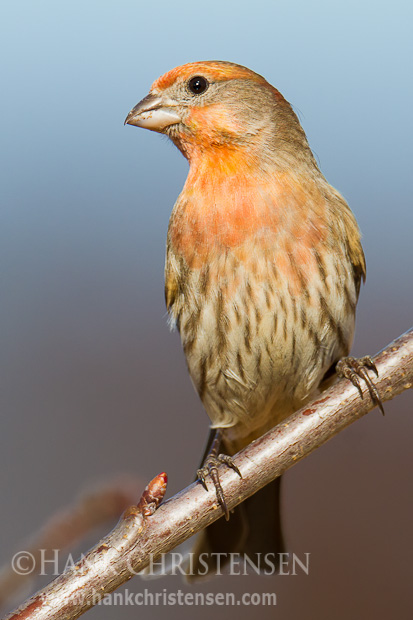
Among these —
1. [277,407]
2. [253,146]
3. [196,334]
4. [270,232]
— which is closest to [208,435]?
[277,407]

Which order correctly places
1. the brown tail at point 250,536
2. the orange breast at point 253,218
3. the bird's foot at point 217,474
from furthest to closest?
the brown tail at point 250,536
the orange breast at point 253,218
the bird's foot at point 217,474

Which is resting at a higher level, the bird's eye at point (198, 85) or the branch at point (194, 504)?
the bird's eye at point (198, 85)

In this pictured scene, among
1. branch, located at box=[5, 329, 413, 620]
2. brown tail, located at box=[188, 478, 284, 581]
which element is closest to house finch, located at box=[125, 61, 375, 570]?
branch, located at box=[5, 329, 413, 620]

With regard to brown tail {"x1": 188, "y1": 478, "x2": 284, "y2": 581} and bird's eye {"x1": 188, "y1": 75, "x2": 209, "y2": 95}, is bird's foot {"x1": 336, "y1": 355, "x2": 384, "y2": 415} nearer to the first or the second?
brown tail {"x1": 188, "y1": 478, "x2": 284, "y2": 581}

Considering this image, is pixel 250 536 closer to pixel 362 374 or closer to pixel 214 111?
pixel 362 374

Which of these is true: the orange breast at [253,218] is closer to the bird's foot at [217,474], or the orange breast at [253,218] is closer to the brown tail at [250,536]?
the bird's foot at [217,474]

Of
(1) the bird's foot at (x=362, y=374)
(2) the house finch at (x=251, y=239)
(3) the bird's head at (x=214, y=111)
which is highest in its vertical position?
(3) the bird's head at (x=214, y=111)

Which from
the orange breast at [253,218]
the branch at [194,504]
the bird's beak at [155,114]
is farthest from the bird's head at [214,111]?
the branch at [194,504]

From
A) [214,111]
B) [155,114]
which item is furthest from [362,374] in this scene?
[155,114]
